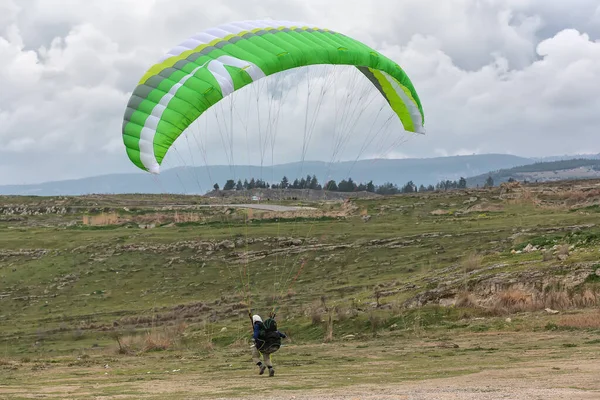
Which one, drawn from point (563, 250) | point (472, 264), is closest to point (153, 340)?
point (472, 264)

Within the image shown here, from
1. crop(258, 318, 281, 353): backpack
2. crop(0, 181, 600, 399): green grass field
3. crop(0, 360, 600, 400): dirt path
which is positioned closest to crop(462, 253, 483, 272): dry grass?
crop(0, 181, 600, 399): green grass field

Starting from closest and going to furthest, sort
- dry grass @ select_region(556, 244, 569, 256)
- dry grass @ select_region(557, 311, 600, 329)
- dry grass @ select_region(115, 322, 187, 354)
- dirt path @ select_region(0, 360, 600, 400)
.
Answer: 1. dirt path @ select_region(0, 360, 600, 400)
2. dry grass @ select_region(557, 311, 600, 329)
3. dry grass @ select_region(115, 322, 187, 354)
4. dry grass @ select_region(556, 244, 569, 256)

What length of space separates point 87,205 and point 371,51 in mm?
64159

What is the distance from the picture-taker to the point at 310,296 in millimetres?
36438

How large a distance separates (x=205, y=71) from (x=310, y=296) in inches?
727

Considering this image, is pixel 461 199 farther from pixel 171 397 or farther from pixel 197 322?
pixel 171 397

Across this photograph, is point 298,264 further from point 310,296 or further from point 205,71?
point 205,71

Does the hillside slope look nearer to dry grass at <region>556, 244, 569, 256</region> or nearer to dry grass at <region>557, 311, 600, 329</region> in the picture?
dry grass at <region>556, 244, 569, 256</region>

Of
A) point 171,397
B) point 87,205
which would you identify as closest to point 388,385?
point 171,397

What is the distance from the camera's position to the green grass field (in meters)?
18.7

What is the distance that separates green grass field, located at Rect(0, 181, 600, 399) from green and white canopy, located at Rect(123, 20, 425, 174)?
6.00 m

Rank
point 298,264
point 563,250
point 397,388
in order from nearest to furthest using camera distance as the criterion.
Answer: point 397,388
point 563,250
point 298,264

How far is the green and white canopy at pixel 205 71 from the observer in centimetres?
1962

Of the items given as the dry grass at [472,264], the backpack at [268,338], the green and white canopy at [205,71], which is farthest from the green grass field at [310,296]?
the green and white canopy at [205,71]
